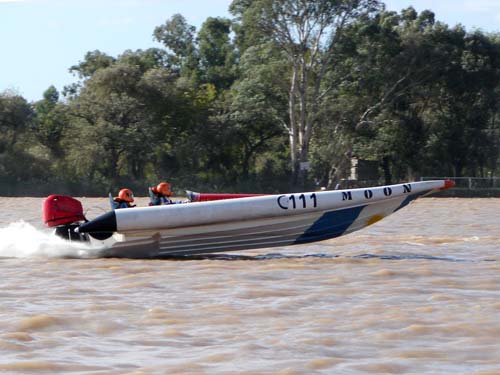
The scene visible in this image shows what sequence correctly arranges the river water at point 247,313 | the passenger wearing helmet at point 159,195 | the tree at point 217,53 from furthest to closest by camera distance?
the tree at point 217,53 → the passenger wearing helmet at point 159,195 → the river water at point 247,313

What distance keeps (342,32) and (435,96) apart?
207 inches

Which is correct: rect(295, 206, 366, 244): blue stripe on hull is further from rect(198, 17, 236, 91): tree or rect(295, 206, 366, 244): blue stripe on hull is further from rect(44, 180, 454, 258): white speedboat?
rect(198, 17, 236, 91): tree

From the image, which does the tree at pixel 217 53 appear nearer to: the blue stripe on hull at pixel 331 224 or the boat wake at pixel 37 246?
the boat wake at pixel 37 246

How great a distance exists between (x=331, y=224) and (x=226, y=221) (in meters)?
1.30

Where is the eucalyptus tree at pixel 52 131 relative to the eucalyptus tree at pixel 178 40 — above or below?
below

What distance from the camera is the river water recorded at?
646 cm

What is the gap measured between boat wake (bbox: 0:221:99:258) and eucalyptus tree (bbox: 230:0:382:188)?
91.7ft

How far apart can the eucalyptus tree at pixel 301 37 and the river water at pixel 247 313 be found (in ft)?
92.7

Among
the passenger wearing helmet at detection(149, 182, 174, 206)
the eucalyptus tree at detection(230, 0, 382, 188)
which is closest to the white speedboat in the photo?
the passenger wearing helmet at detection(149, 182, 174, 206)

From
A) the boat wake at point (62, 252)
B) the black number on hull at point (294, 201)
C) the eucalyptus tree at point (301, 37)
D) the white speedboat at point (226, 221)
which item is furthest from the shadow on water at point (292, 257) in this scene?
the eucalyptus tree at point (301, 37)

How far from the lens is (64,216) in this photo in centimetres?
1236

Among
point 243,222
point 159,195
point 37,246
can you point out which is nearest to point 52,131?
point 37,246

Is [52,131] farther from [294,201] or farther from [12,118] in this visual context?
[294,201]

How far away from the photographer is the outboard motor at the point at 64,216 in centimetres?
1234
